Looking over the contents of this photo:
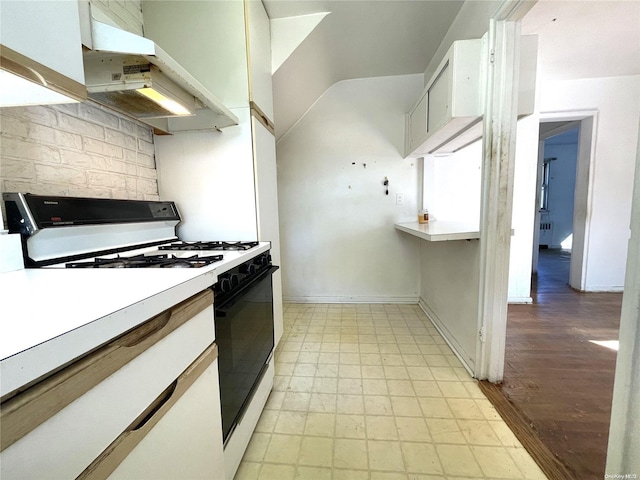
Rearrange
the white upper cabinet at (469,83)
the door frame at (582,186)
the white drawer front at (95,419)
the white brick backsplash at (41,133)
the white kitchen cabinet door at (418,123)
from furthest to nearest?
the door frame at (582,186) < the white kitchen cabinet door at (418,123) < the white upper cabinet at (469,83) < the white brick backsplash at (41,133) < the white drawer front at (95,419)

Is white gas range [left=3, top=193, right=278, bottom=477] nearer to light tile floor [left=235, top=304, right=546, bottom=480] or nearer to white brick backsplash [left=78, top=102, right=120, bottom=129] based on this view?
light tile floor [left=235, top=304, right=546, bottom=480]

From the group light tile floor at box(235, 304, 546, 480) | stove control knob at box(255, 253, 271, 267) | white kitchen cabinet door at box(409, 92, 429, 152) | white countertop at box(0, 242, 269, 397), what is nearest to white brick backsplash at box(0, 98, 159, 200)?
white countertop at box(0, 242, 269, 397)

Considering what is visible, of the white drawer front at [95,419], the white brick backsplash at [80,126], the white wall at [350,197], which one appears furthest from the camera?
the white wall at [350,197]

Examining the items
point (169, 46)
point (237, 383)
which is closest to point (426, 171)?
point (169, 46)

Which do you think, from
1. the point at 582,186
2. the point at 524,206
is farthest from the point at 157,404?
the point at 582,186

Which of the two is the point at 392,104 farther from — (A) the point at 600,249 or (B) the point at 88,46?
(A) the point at 600,249

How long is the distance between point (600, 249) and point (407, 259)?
94.8 inches

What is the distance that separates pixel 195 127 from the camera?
1.47m

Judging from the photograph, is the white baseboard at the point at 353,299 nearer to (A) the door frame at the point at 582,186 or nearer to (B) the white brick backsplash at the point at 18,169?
(A) the door frame at the point at 582,186

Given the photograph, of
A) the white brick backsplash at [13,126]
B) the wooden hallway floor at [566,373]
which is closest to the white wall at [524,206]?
the wooden hallway floor at [566,373]

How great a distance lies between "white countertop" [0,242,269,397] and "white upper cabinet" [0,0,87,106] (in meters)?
0.52

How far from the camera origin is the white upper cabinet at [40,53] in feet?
1.91

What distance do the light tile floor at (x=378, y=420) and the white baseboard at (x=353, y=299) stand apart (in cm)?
82

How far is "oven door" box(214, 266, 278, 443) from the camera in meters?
0.91
